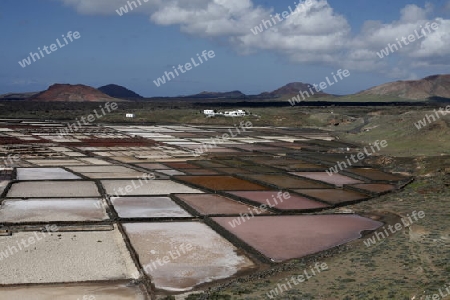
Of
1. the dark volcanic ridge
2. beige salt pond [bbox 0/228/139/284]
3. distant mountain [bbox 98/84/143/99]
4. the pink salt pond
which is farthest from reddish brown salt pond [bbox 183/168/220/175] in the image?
distant mountain [bbox 98/84/143/99]

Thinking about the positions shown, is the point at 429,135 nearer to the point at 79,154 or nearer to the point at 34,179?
the point at 79,154

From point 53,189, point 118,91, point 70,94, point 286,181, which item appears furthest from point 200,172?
point 118,91

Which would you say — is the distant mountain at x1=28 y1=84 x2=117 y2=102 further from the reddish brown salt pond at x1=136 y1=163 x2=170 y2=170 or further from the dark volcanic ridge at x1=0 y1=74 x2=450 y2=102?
the reddish brown salt pond at x1=136 y1=163 x2=170 y2=170

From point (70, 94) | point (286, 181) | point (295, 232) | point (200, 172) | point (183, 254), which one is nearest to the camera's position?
point (183, 254)

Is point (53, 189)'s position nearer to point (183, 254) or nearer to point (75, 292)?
point (183, 254)

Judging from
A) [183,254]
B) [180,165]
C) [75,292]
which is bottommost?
[183,254]

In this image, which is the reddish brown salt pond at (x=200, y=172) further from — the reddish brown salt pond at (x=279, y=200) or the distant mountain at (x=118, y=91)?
the distant mountain at (x=118, y=91)
